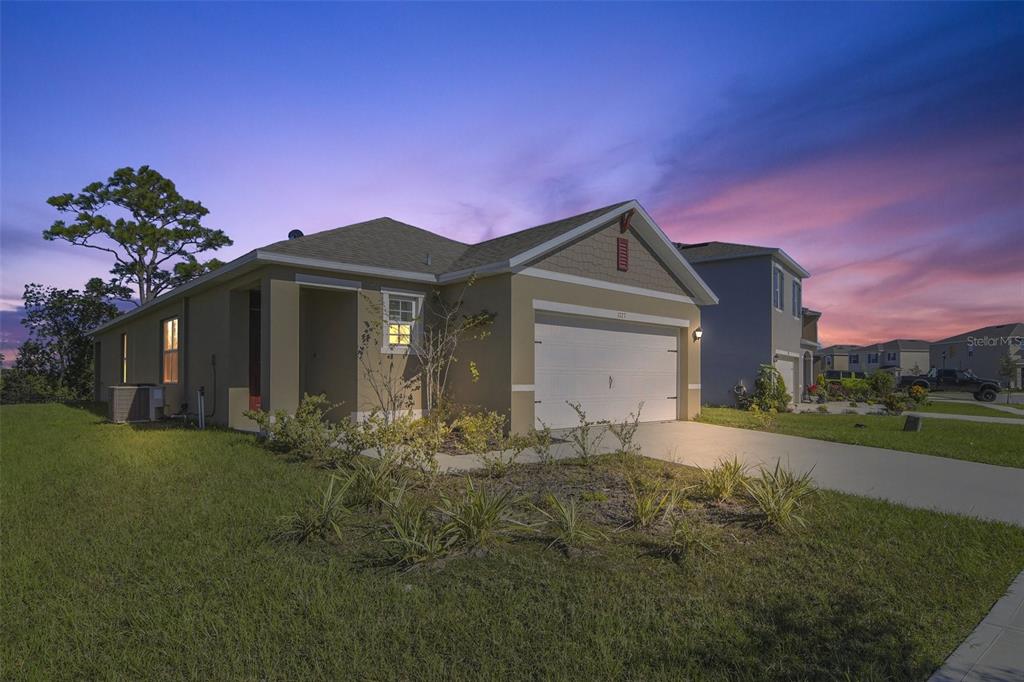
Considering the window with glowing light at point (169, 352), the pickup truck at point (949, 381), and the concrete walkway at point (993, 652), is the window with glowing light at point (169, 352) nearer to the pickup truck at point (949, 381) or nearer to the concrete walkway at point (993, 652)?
the concrete walkway at point (993, 652)

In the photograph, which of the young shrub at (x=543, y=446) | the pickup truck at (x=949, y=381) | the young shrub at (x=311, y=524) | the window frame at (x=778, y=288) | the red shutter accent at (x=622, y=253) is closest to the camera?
the young shrub at (x=311, y=524)

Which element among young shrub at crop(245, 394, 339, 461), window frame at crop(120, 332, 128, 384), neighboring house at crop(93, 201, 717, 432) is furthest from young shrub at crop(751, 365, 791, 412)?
window frame at crop(120, 332, 128, 384)

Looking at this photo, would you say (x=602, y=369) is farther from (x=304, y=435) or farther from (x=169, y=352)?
(x=169, y=352)

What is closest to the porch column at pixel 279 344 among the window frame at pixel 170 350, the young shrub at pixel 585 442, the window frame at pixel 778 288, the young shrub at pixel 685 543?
the young shrub at pixel 585 442

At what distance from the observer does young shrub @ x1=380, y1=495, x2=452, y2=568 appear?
379 centimetres

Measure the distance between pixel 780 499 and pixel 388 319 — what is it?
8.03 meters

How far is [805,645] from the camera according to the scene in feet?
9.20

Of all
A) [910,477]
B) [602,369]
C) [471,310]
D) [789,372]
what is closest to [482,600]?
[910,477]

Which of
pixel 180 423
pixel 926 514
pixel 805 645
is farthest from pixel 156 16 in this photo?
pixel 926 514

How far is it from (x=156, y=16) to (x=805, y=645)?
37.3 feet

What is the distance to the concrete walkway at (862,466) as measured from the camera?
5934mm

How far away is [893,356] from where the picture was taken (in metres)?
59.5

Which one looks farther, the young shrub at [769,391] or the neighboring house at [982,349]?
the neighboring house at [982,349]

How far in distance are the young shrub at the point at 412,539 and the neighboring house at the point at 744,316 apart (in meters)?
17.3
